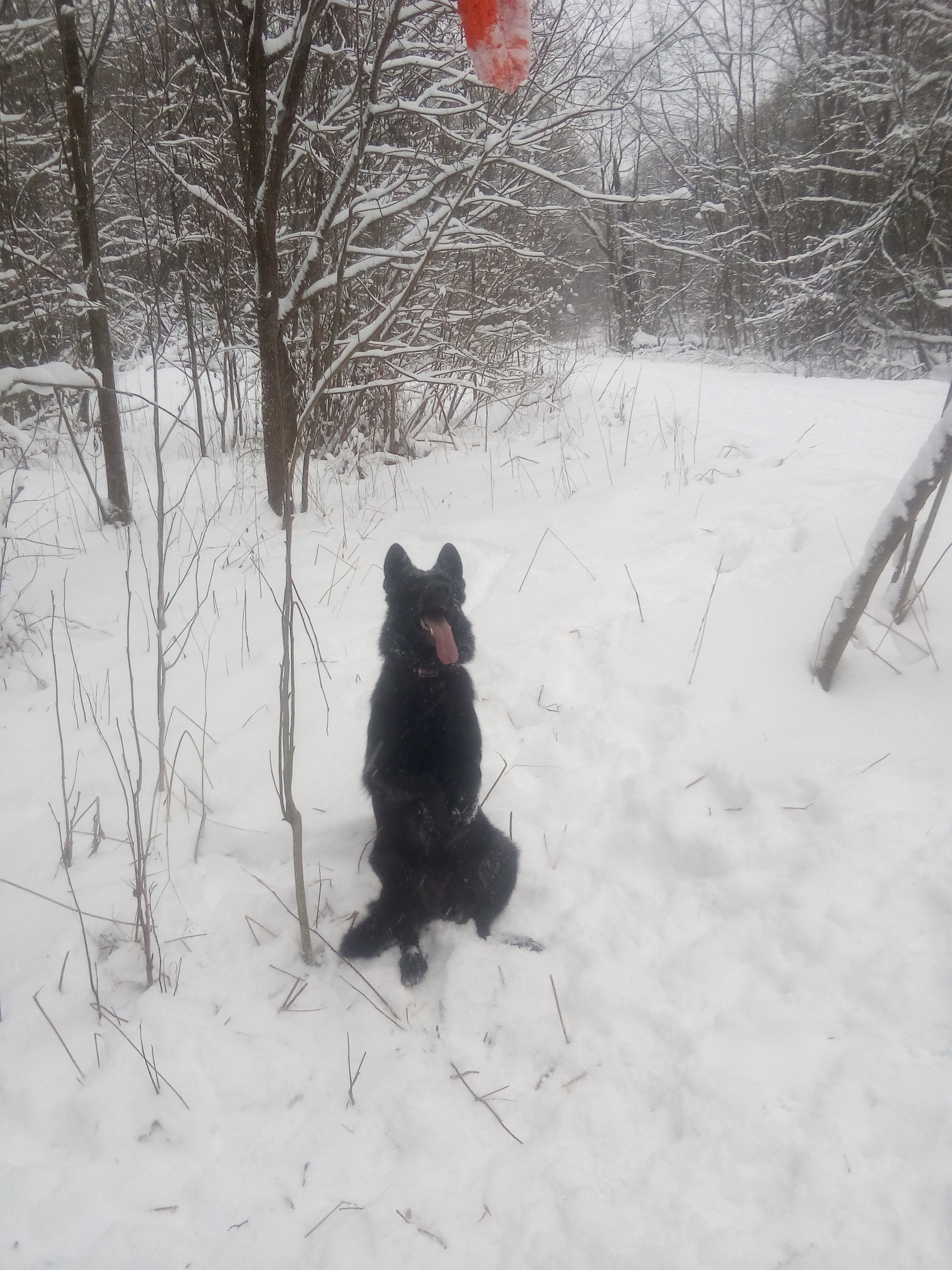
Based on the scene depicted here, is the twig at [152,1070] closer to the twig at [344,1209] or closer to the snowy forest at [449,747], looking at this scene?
the snowy forest at [449,747]

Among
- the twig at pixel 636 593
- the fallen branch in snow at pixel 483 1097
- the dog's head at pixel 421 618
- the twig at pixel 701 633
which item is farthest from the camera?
the twig at pixel 636 593

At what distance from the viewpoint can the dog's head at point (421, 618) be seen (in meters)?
1.99

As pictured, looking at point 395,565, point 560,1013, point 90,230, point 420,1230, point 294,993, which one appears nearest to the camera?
point 420,1230

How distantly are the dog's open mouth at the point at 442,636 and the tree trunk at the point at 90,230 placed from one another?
130 inches

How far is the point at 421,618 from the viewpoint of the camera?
79.1 inches

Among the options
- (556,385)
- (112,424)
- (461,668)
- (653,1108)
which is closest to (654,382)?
(556,385)

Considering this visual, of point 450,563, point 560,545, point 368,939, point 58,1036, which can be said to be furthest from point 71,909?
point 560,545

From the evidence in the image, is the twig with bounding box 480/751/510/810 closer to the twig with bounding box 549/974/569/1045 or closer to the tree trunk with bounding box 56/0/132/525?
the twig with bounding box 549/974/569/1045

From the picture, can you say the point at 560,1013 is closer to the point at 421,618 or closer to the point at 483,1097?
the point at 483,1097

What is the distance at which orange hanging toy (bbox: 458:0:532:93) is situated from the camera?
78.6 inches

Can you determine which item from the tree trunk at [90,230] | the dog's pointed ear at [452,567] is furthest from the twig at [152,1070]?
the tree trunk at [90,230]

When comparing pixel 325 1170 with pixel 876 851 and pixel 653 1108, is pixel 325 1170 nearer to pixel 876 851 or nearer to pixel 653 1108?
pixel 653 1108

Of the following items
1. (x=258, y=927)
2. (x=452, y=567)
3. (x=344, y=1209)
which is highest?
(x=452, y=567)

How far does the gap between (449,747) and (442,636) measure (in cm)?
43
